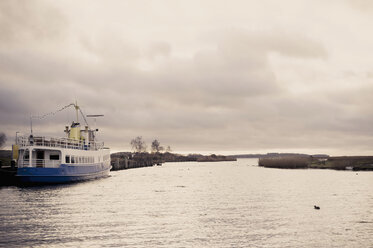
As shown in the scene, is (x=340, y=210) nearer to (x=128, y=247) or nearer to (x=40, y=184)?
(x=128, y=247)

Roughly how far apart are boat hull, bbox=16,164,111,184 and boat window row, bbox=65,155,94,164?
923 mm

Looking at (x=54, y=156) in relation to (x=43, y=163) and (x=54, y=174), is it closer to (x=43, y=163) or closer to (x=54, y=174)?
(x=43, y=163)

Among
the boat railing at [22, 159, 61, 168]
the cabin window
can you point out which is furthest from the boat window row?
the boat railing at [22, 159, 61, 168]

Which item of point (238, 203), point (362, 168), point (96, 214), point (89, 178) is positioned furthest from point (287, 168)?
point (96, 214)

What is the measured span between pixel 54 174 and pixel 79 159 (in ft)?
30.2

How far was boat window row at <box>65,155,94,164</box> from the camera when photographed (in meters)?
64.2

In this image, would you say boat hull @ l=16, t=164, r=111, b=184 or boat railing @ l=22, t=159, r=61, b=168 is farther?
boat railing @ l=22, t=159, r=61, b=168

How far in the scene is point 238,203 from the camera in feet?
146

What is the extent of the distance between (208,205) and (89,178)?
38.9 metres

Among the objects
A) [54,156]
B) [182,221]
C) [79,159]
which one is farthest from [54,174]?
[182,221]

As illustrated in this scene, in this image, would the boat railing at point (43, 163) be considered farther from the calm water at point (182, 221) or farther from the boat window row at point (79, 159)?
the calm water at point (182, 221)

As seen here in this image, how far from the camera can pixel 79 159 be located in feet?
227

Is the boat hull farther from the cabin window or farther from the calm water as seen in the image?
the calm water

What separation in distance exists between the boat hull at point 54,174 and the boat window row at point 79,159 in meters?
0.92
